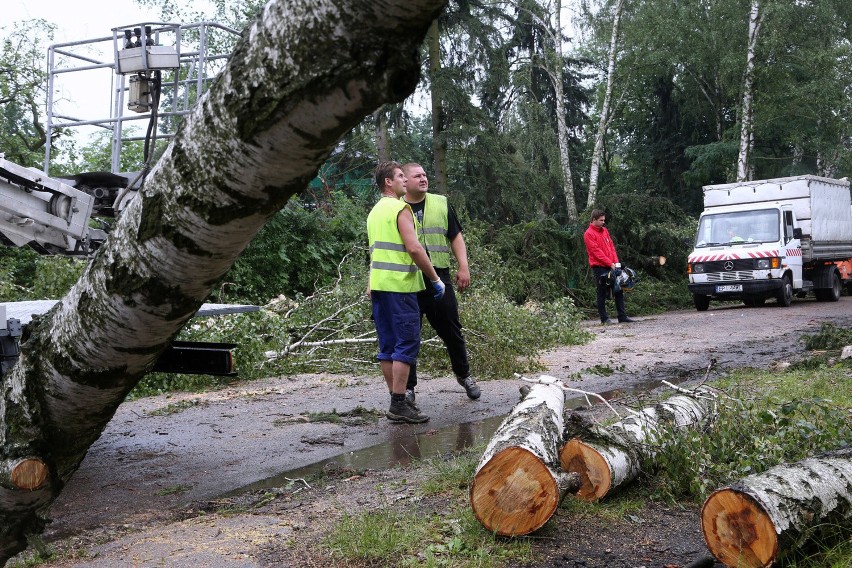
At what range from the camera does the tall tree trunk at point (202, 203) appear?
62.0 inches

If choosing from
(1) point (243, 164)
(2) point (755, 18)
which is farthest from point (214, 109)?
(2) point (755, 18)

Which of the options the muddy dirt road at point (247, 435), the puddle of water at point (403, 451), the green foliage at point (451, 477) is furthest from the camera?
the puddle of water at point (403, 451)

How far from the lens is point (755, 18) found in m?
29.6

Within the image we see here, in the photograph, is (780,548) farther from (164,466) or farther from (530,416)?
(164,466)

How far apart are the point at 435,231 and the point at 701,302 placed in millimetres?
14043

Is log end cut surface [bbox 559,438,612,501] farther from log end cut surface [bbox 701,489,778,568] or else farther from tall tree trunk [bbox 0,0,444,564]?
tall tree trunk [bbox 0,0,444,564]

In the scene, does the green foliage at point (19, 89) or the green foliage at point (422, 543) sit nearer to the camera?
the green foliage at point (422, 543)

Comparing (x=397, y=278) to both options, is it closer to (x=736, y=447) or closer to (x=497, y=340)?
(x=736, y=447)

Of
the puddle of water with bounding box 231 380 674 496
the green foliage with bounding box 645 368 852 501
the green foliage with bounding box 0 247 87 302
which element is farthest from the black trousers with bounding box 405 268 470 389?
the green foliage with bounding box 0 247 87 302

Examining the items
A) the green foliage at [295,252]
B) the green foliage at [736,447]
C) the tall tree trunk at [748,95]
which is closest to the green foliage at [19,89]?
the green foliage at [295,252]

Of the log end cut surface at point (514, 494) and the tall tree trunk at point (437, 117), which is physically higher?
the tall tree trunk at point (437, 117)

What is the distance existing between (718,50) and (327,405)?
2940cm

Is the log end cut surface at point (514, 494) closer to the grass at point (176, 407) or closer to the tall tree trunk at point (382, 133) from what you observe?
the grass at point (176, 407)

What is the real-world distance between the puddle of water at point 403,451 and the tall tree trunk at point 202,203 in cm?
299
